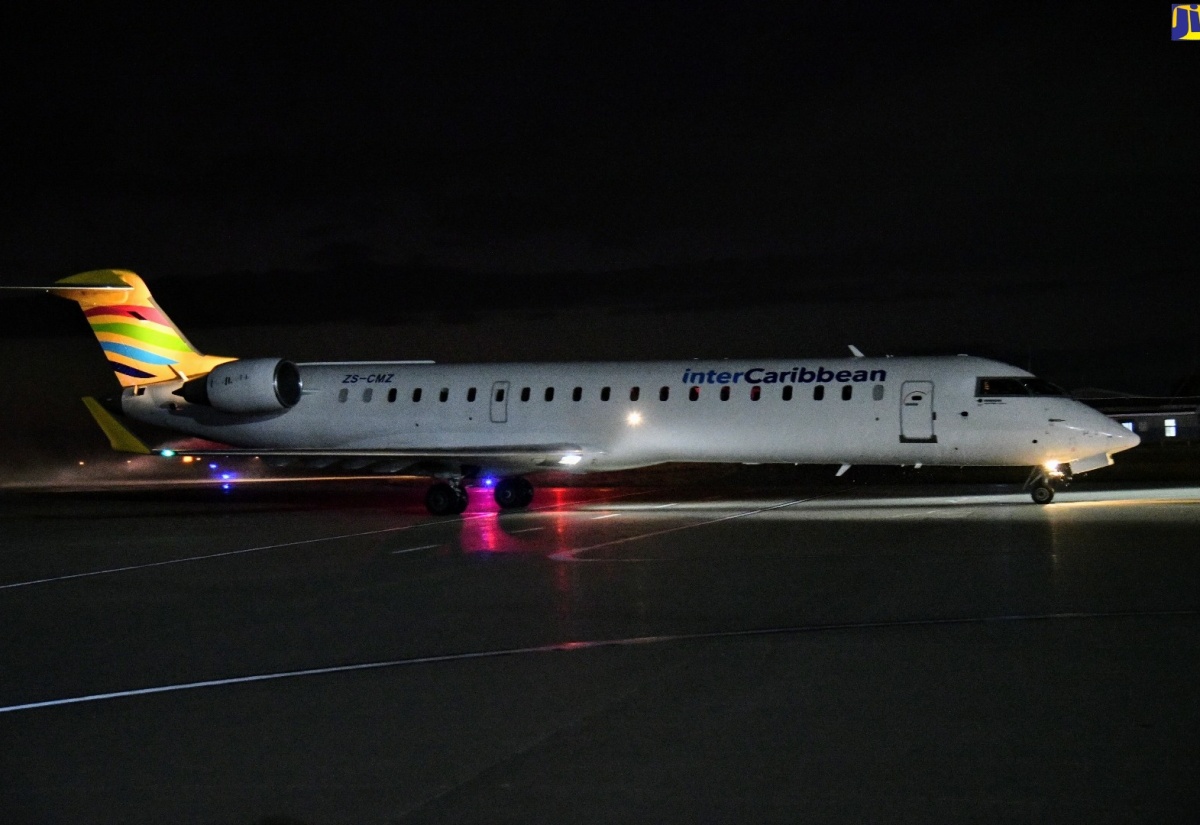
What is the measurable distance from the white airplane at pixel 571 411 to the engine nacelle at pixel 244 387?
0.11 feet

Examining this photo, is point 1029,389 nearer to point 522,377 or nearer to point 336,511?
point 522,377

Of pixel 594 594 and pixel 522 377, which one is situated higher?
pixel 522 377

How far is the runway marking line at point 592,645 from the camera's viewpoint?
7.73 meters

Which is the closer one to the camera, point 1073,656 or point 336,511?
point 1073,656

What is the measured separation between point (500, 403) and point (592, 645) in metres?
17.3

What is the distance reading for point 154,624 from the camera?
1058 cm

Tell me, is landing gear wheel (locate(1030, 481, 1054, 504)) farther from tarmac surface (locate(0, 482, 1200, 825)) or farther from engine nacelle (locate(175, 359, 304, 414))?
engine nacelle (locate(175, 359, 304, 414))

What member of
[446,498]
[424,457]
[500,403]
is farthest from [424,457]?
[500,403]

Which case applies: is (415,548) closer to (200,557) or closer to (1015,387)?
(200,557)

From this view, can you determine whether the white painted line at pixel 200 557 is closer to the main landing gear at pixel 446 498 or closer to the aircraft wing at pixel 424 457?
the main landing gear at pixel 446 498

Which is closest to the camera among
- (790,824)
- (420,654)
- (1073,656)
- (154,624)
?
(790,824)

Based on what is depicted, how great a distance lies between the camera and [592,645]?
8992 mm

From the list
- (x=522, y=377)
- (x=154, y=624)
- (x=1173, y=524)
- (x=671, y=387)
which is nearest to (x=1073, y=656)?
(x=154, y=624)

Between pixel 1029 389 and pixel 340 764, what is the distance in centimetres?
1828
